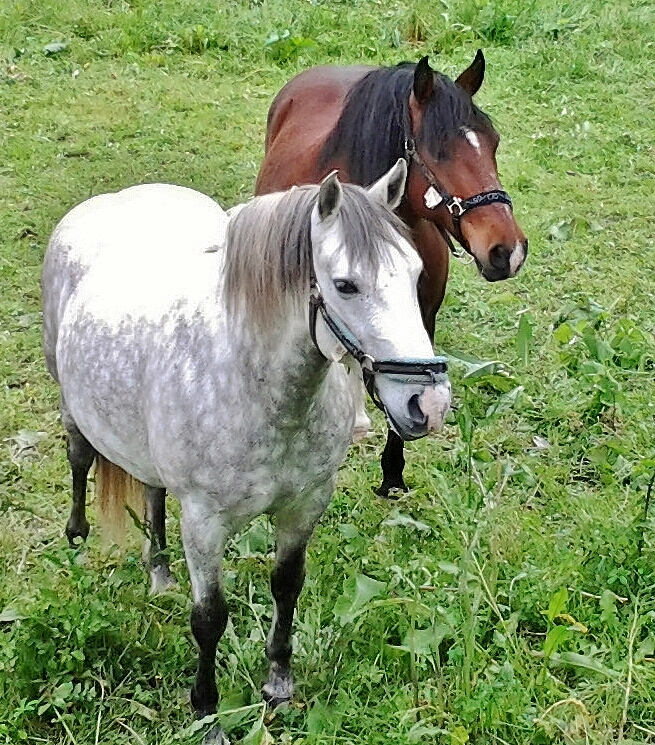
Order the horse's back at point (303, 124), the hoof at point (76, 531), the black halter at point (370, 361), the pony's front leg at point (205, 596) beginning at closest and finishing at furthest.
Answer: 1. the black halter at point (370, 361)
2. the pony's front leg at point (205, 596)
3. the hoof at point (76, 531)
4. the horse's back at point (303, 124)

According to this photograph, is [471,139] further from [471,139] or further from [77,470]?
[77,470]

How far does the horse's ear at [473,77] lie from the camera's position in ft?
10.6

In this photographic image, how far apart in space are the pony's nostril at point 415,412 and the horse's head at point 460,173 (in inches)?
51.1

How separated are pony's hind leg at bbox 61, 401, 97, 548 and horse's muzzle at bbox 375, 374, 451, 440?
1442mm

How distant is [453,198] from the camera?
3.04m

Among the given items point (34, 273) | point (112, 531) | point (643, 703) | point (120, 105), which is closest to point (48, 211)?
point (34, 273)

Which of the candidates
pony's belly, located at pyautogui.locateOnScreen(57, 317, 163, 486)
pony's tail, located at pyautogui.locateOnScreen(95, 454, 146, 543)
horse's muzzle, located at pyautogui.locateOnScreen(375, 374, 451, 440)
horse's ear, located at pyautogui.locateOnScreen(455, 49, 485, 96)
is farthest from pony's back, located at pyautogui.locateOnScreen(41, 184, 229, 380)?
horse's ear, located at pyautogui.locateOnScreen(455, 49, 485, 96)

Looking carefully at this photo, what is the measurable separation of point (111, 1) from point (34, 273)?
448 centimetres

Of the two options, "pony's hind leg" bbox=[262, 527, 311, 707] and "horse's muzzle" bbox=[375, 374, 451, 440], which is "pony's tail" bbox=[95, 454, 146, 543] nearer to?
"pony's hind leg" bbox=[262, 527, 311, 707]

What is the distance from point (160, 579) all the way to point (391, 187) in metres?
1.57

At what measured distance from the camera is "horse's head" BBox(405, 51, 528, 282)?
3029mm

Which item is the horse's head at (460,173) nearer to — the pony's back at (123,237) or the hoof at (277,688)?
the pony's back at (123,237)

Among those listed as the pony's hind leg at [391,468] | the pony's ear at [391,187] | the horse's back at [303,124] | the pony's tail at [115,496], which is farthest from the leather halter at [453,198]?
the pony's tail at [115,496]

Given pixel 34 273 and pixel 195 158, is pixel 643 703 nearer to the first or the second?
pixel 34 273
